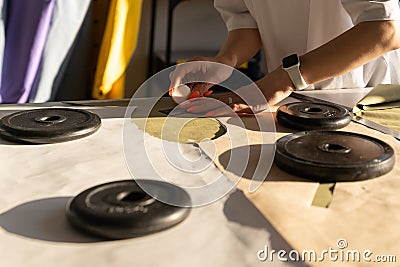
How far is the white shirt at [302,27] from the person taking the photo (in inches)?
49.6

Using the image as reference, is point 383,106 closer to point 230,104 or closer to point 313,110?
point 313,110

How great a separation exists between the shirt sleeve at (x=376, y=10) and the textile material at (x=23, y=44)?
43.4 inches

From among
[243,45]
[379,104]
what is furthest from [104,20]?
[379,104]

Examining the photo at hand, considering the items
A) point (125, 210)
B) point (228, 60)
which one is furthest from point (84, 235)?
point (228, 60)

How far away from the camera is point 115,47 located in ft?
6.82

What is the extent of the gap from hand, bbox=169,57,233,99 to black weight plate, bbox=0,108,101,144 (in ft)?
0.85

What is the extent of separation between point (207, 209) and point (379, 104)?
621 millimetres

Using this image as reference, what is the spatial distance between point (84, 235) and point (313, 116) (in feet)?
1.73

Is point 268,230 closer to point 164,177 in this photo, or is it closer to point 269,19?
point 164,177

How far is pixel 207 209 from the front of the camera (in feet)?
2.11

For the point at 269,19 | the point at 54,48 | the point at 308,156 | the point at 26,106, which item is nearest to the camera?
the point at 308,156

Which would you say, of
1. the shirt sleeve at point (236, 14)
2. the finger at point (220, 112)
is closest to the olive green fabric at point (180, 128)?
the finger at point (220, 112)

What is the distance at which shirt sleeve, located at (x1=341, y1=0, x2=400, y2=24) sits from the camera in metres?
1.01

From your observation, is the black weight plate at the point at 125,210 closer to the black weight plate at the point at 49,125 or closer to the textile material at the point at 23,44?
the black weight plate at the point at 49,125
